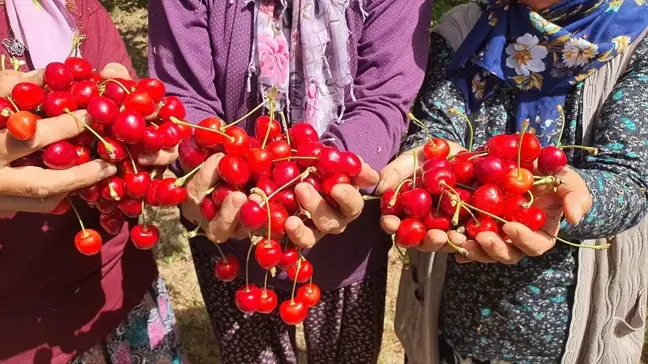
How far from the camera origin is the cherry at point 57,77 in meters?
1.17

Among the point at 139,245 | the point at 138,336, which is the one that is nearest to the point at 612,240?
the point at 139,245

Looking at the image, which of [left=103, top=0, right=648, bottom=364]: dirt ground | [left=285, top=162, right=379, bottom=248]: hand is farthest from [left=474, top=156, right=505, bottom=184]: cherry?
[left=103, top=0, right=648, bottom=364]: dirt ground

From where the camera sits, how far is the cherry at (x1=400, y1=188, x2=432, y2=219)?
45.5 inches

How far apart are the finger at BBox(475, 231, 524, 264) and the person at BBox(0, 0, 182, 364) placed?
629 millimetres

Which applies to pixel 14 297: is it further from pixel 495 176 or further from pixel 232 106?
pixel 495 176

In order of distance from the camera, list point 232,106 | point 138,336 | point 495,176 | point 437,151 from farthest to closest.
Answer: point 138,336 < point 232,106 < point 437,151 < point 495,176

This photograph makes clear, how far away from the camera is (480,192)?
3.73 feet

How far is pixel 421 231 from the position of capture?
1.17 metres

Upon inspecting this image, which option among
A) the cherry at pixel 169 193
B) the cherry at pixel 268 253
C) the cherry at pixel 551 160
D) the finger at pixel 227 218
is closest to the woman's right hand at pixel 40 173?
the cherry at pixel 169 193

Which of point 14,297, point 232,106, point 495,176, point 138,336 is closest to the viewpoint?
point 495,176

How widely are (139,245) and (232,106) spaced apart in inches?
17.8

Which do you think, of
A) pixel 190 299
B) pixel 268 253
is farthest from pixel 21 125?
pixel 190 299

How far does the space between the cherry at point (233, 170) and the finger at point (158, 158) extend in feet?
0.48

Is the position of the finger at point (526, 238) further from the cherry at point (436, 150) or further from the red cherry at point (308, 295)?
the red cherry at point (308, 295)
